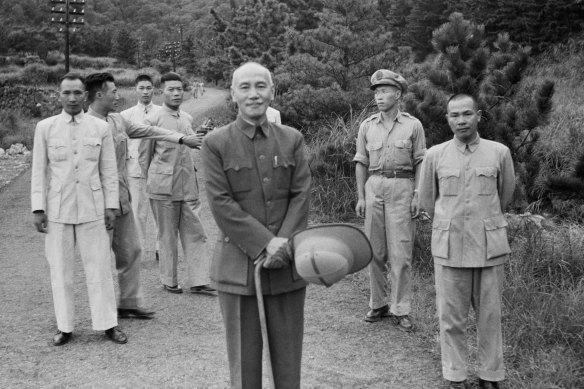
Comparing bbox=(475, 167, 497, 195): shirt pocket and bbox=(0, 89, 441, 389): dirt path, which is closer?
bbox=(475, 167, 497, 195): shirt pocket

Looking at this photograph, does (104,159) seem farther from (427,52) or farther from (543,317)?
(427,52)

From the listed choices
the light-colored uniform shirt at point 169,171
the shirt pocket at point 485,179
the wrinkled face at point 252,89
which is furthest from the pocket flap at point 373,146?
the wrinkled face at point 252,89

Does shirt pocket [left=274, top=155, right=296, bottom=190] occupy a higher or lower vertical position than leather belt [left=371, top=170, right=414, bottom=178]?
higher

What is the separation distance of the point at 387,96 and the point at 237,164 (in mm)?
2682

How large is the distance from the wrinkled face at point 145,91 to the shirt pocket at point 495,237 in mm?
4924

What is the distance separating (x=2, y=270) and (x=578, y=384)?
245 inches

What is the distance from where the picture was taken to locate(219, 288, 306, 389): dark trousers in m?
3.47

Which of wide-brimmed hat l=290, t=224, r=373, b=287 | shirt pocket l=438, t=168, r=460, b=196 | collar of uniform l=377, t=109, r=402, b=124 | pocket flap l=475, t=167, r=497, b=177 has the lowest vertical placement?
wide-brimmed hat l=290, t=224, r=373, b=287

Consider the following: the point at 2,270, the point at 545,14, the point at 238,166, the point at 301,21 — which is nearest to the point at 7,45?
the point at 301,21

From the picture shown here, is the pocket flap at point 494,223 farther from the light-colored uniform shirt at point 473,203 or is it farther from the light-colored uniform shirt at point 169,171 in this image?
the light-colored uniform shirt at point 169,171

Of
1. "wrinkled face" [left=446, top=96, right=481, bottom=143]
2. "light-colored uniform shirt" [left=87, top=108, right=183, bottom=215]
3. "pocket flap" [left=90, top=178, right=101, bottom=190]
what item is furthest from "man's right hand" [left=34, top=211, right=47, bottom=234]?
"wrinkled face" [left=446, top=96, right=481, bottom=143]

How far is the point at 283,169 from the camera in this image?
11.5 ft

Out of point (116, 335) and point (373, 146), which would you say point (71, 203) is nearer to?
point (116, 335)

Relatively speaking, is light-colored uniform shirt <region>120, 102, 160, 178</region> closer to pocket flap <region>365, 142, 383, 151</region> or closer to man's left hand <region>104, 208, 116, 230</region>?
man's left hand <region>104, 208, 116, 230</region>
